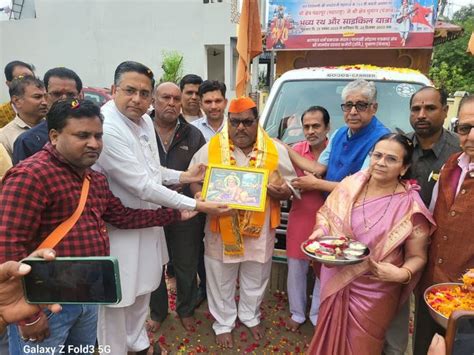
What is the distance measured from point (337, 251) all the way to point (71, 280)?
1.36 meters

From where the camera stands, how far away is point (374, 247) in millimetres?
2141

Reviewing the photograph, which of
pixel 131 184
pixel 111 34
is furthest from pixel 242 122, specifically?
pixel 111 34

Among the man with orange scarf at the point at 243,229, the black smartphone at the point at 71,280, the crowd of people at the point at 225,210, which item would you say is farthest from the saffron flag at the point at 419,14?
the black smartphone at the point at 71,280

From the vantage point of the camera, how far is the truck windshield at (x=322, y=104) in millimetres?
3862

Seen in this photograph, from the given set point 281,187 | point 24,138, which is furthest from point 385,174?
point 24,138

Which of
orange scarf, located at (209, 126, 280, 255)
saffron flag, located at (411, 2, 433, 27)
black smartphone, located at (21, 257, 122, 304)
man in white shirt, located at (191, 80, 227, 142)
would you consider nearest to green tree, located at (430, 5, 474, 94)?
saffron flag, located at (411, 2, 433, 27)

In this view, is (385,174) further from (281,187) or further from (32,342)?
(32,342)

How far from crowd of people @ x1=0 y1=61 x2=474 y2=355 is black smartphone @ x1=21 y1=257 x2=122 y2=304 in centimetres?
6

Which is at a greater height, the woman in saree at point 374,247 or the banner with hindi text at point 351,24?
the banner with hindi text at point 351,24

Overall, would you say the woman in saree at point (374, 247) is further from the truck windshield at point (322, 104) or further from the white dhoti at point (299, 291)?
the truck windshield at point (322, 104)

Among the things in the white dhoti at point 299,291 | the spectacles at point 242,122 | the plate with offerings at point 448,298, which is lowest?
the white dhoti at point 299,291

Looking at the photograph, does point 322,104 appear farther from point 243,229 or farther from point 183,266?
point 183,266

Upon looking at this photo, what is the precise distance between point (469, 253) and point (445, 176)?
466 mm

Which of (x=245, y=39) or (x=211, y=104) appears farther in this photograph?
(x=211, y=104)
